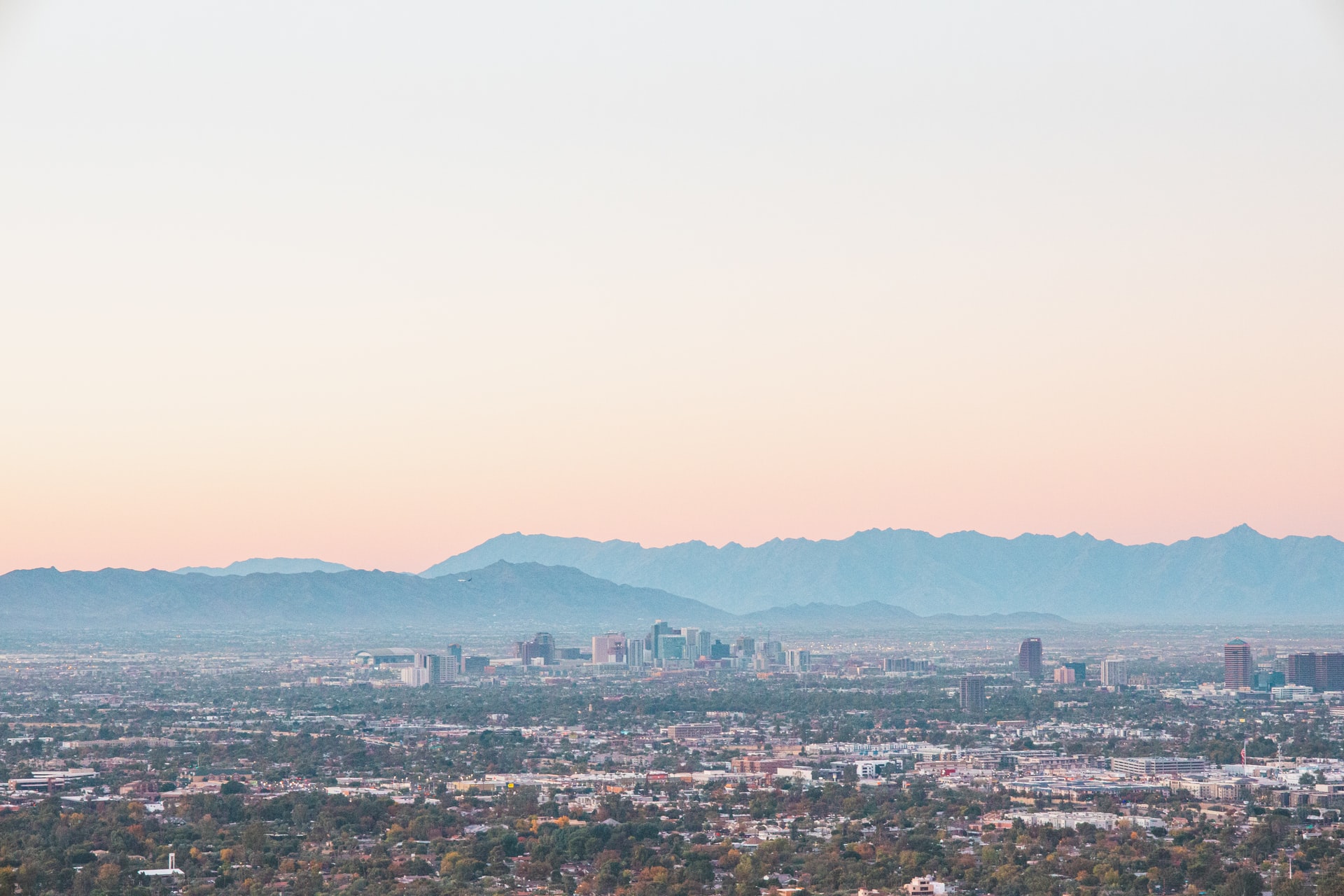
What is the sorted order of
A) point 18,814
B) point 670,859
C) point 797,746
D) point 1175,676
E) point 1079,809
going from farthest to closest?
1. point 1175,676
2. point 797,746
3. point 1079,809
4. point 18,814
5. point 670,859

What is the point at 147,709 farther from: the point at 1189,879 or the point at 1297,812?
the point at 1189,879

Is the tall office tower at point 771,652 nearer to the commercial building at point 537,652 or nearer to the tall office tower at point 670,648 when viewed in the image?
the tall office tower at point 670,648

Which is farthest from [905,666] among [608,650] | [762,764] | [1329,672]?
Answer: [762,764]

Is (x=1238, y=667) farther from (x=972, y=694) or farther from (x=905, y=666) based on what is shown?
(x=905, y=666)

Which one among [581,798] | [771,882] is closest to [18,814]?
[581,798]

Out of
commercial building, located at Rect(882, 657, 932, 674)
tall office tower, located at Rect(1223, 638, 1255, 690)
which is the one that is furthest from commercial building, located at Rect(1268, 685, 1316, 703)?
commercial building, located at Rect(882, 657, 932, 674)

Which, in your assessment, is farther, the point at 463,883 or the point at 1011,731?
the point at 1011,731

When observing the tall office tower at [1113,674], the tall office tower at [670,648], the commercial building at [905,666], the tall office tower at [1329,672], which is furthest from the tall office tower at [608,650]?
the tall office tower at [1329,672]
